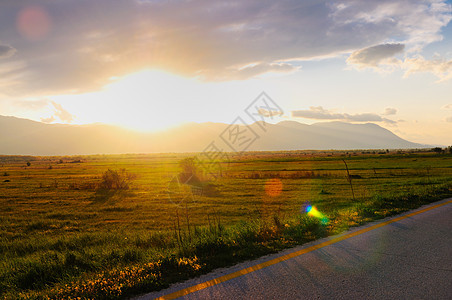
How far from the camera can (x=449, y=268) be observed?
5.25 m

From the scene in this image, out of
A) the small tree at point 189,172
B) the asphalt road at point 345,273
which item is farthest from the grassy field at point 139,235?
the small tree at point 189,172

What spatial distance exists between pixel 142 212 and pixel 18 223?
23.8 feet

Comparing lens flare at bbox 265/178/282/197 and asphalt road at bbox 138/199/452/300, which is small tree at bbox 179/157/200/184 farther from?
asphalt road at bbox 138/199/452/300

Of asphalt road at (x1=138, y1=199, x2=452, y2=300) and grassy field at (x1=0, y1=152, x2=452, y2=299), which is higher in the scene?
asphalt road at (x1=138, y1=199, x2=452, y2=300)

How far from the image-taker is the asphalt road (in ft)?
14.2

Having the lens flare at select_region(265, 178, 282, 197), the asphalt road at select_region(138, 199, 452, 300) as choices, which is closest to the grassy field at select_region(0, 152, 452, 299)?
the asphalt road at select_region(138, 199, 452, 300)

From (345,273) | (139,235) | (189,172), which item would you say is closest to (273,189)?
(189,172)

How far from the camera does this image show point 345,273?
507 centimetres

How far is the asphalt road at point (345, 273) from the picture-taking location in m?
4.33

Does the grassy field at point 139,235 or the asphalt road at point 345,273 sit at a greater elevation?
the asphalt road at point 345,273

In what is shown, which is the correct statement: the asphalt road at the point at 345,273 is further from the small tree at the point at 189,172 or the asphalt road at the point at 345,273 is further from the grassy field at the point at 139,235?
the small tree at the point at 189,172

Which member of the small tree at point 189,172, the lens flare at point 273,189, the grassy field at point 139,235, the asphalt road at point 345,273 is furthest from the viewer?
the small tree at point 189,172

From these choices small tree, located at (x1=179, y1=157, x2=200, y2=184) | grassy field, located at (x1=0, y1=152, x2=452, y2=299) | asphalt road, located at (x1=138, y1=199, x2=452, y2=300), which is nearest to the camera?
asphalt road, located at (x1=138, y1=199, x2=452, y2=300)

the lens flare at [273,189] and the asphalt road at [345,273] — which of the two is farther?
the lens flare at [273,189]
